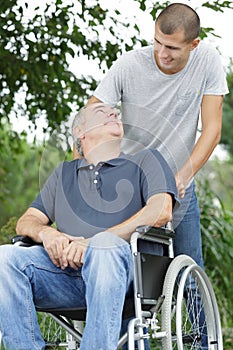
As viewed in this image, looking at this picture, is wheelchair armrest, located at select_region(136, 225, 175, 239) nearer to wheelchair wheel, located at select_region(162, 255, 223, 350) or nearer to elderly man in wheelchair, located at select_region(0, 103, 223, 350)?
elderly man in wheelchair, located at select_region(0, 103, 223, 350)

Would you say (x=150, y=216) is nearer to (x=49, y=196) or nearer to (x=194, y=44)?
(x=49, y=196)

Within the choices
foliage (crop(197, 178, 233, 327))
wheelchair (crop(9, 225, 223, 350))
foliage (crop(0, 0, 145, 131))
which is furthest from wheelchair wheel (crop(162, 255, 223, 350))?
foliage (crop(197, 178, 233, 327))

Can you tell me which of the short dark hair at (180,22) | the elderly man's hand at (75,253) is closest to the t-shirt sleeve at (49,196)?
the elderly man's hand at (75,253)

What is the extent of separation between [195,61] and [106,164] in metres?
0.61

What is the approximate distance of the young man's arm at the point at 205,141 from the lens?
3.59 metres

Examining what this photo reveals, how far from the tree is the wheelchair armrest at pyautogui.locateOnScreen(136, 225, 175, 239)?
1433 mm

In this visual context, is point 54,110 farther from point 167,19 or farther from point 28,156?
point 28,156

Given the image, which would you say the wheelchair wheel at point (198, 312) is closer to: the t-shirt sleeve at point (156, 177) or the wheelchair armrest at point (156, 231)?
the wheelchair armrest at point (156, 231)

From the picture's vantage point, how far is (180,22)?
3668 mm

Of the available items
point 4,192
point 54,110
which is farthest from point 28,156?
point 54,110

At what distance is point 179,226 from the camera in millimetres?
3875

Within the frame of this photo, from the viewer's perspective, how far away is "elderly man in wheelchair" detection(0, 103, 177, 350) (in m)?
3.17

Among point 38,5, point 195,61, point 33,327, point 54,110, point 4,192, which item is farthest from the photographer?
point 4,192

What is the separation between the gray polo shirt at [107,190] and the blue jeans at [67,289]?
0.18 meters
